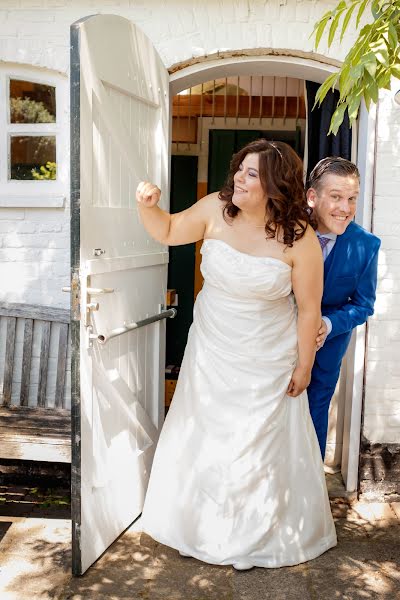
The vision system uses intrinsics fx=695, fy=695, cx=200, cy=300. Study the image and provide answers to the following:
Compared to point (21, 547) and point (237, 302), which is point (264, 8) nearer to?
point (237, 302)

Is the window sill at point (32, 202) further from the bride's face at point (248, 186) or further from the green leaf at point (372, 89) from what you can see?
the green leaf at point (372, 89)

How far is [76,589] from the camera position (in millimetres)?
3414

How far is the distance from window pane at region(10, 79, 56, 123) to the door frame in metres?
0.83

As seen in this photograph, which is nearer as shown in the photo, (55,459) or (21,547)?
(21,547)

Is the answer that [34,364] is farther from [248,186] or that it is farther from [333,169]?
[333,169]

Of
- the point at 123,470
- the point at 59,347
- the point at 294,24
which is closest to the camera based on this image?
the point at 123,470

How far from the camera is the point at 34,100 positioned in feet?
15.5

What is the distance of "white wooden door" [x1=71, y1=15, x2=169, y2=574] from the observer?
10.8ft

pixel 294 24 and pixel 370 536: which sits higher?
pixel 294 24

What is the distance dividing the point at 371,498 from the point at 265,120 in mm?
3835

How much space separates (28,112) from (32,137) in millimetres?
168

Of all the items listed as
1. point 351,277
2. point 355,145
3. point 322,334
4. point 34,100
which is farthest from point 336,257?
point 34,100

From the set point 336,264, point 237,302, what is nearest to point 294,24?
point 336,264

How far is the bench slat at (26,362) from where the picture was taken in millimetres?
4723
